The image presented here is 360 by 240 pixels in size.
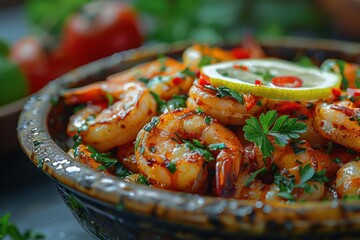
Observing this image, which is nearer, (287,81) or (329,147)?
(329,147)

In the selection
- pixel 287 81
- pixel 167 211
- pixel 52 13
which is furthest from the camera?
pixel 52 13

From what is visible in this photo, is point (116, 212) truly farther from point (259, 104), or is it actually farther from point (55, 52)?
point (55, 52)

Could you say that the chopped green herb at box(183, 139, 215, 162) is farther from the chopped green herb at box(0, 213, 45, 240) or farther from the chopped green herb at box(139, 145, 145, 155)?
the chopped green herb at box(0, 213, 45, 240)

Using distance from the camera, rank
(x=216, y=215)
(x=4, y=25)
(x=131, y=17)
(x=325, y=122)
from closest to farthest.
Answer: (x=216, y=215) < (x=325, y=122) < (x=131, y=17) < (x=4, y=25)

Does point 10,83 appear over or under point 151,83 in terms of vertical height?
under

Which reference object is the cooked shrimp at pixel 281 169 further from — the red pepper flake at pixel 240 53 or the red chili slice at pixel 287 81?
the red pepper flake at pixel 240 53

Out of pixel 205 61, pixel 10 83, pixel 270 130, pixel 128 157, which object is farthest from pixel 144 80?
pixel 10 83

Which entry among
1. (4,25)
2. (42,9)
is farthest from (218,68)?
(4,25)

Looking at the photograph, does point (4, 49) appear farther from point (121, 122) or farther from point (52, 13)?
point (121, 122)
